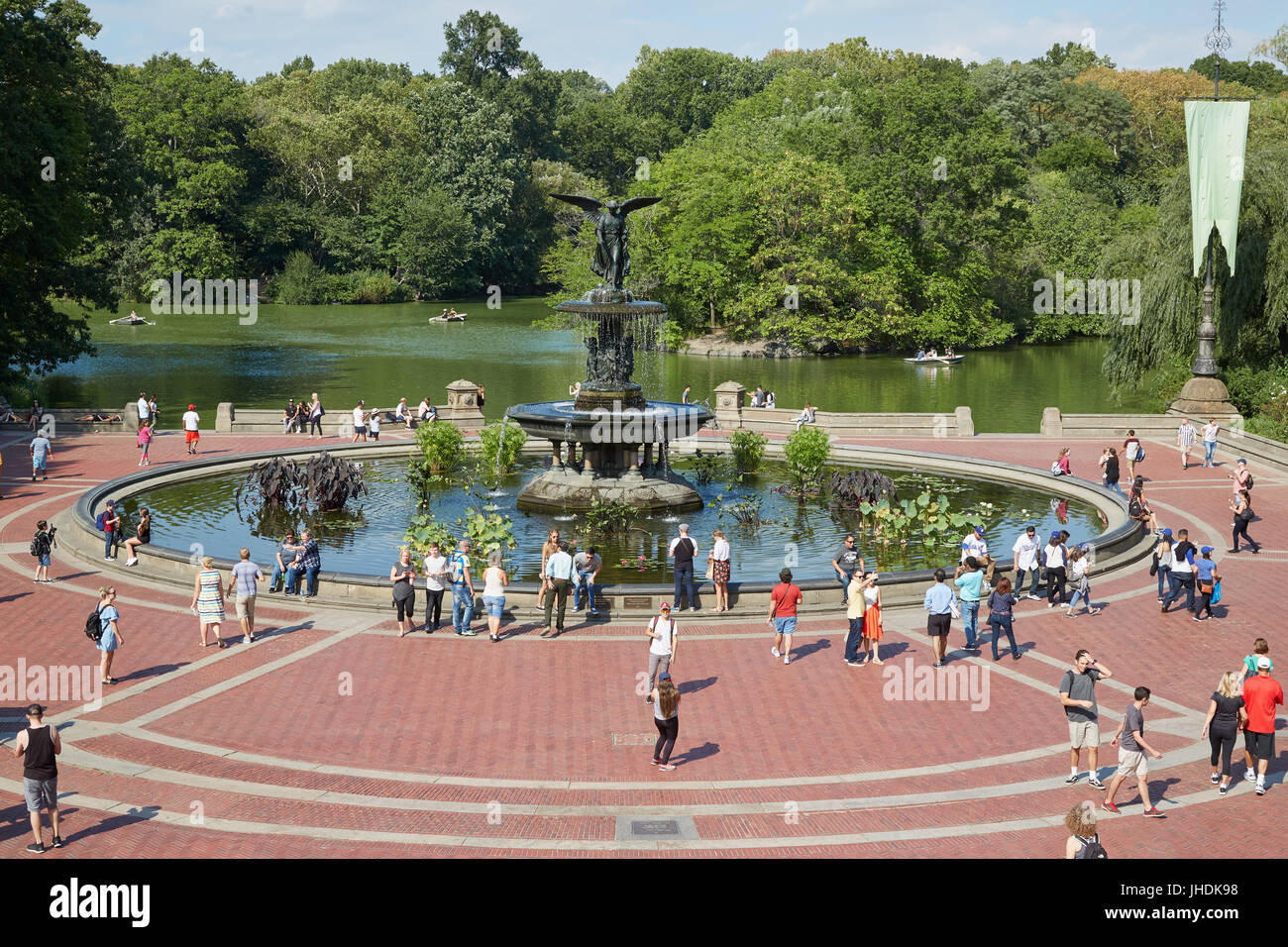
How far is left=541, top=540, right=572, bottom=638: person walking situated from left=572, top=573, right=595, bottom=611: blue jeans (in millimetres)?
465

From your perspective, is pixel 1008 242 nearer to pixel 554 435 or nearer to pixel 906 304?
pixel 906 304

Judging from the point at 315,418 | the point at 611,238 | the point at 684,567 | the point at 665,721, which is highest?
the point at 611,238

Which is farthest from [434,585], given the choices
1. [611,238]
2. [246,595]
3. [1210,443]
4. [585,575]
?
[1210,443]

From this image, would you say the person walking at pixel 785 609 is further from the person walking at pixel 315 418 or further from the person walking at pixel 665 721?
the person walking at pixel 315 418

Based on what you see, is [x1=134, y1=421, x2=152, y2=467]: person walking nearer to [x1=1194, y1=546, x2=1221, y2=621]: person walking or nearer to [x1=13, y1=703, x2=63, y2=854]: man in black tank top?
[x1=13, y1=703, x2=63, y2=854]: man in black tank top

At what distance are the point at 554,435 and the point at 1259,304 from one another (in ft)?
99.3

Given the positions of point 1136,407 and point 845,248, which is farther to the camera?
point 845,248

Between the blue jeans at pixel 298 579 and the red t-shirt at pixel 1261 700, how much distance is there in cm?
1411

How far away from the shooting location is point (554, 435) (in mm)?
29188

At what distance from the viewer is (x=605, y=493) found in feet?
95.2

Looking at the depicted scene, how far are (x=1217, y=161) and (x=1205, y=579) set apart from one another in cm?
2738

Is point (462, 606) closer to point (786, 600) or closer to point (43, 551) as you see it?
point (786, 600)
